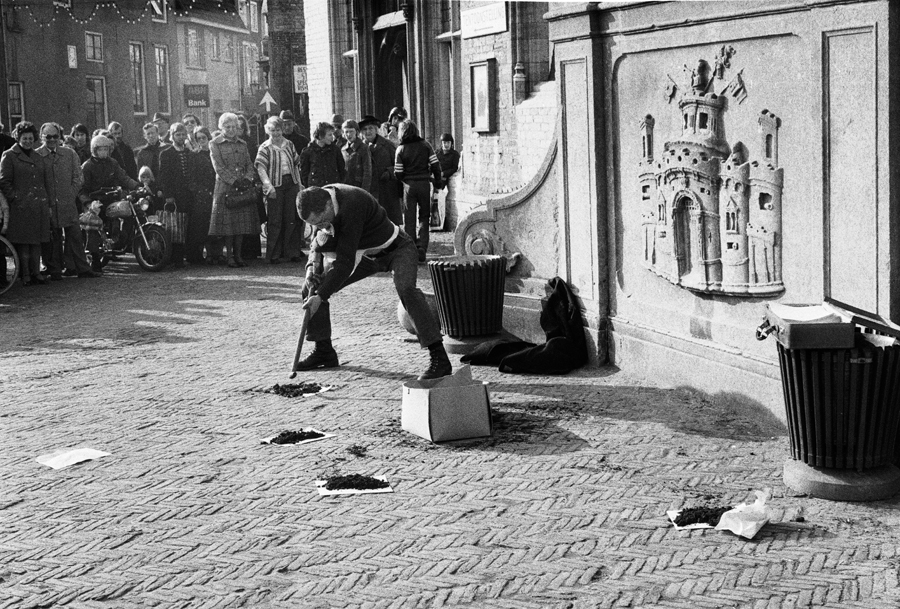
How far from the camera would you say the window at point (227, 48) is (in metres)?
55.6

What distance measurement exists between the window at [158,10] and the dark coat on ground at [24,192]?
32.4 m

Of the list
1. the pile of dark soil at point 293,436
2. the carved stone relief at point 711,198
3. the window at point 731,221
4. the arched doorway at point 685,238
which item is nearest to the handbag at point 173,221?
the carved stone relief at point 711,198

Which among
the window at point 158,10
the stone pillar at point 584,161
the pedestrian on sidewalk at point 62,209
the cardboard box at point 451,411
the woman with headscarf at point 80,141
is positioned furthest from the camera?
the window at point 158,10

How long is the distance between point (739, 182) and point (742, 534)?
301 cm

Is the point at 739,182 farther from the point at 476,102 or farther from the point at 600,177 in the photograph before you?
the point at 476,102

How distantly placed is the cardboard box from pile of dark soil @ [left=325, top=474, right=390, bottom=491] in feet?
2.83

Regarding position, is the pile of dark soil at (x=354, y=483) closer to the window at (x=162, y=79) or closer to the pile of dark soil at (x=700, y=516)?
the pile of dark soil at (x=700, y=516)

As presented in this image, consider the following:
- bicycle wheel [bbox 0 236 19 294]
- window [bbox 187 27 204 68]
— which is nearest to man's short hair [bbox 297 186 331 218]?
bicycle wheel [bbox 0 236 19 294]

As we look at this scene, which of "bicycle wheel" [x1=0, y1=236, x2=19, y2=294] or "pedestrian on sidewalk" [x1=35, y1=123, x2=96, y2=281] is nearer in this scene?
"bicycle wheel" [x1=0, y1=236, x2=19, y2=294]

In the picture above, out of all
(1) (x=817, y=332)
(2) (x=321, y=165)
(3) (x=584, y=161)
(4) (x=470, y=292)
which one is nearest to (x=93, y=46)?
(2) (x=321, y=165)

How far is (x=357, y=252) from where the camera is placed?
975cm

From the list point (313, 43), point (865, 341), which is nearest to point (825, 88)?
point (865, 341)

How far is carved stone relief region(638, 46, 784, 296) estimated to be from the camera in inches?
312

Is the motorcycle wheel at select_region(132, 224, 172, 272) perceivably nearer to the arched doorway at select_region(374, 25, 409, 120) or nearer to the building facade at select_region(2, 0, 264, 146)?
the arched doorway at select_region(374, 25, 409, 120)
